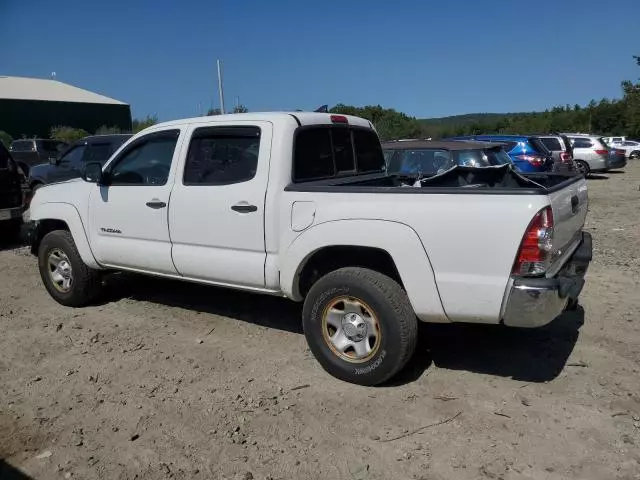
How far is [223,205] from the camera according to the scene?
14.3 ft

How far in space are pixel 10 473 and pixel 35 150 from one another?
21.0 metres

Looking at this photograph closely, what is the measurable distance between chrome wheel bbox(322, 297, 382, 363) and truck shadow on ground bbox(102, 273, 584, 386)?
0.35 meters

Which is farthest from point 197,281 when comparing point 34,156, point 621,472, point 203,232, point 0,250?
point 34,156

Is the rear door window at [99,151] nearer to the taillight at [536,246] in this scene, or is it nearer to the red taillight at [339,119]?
the red taillight at [339,119]

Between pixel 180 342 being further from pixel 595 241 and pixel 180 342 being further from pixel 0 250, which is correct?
pixel 595 241

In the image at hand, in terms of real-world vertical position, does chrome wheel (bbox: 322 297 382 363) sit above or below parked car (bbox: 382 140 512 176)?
below

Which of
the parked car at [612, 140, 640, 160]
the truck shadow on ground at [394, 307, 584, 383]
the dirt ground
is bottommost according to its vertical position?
the parked car at [612, 140, 640, 160]

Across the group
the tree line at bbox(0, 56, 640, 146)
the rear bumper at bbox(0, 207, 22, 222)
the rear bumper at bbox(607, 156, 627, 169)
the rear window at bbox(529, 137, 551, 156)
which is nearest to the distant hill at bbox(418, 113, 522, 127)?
the tree line at bbox(0, 56, 640, 146)

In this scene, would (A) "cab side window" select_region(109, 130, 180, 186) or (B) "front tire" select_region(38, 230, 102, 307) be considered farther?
(B) "front tire" select_region(38, 230, 102, 307)

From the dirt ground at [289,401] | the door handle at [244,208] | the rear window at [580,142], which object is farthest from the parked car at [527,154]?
the door handle at [244,208]

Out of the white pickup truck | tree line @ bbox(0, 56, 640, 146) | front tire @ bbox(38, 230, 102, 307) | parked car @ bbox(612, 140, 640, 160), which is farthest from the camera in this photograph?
tree line @ bbox(0, 56, 640, 146)

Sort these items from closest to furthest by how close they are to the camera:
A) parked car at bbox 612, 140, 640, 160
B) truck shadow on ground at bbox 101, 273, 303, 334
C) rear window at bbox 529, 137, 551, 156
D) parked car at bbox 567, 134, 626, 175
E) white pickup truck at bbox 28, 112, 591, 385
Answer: white pickup truck at bbox 28, 112, 591, 385 → truck shadow on ground at bbox 101, 273, 303, 334 → rear window at bbox 529, 137, 551, 156 → parked car at bbox 567, 134, 626, 175 → parked car at bbox 612, 140, 640, 160

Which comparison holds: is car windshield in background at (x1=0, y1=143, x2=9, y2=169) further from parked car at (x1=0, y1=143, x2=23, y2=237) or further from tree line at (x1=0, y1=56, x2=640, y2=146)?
tree line at (x1=0, y1=56, x2=640, y2=146)

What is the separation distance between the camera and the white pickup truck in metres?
3.34
